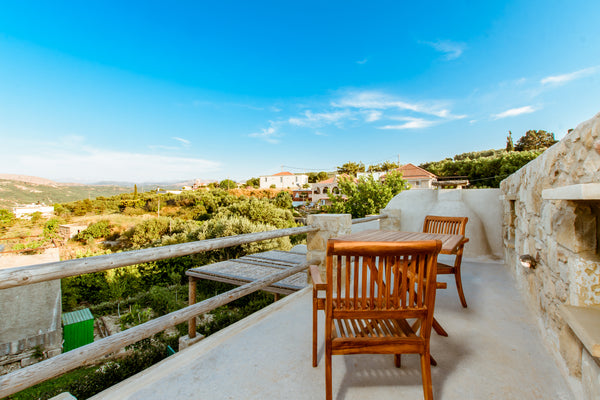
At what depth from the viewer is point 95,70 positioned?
23094 mm

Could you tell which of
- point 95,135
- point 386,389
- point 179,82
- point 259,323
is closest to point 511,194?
point 386,389

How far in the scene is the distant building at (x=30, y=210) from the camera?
27203mm

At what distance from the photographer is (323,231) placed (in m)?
2.98

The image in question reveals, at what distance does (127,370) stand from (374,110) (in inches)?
1425

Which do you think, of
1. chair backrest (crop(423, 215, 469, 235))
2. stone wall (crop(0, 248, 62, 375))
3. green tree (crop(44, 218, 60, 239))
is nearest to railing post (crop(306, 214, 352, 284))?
chair backrest (crop(423, 215, 469, 235))

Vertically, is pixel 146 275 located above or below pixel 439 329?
below

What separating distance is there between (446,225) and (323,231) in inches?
64.6

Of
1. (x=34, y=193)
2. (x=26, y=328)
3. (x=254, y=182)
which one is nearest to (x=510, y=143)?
(x=26, y=328)

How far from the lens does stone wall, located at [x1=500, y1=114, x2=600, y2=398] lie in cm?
120

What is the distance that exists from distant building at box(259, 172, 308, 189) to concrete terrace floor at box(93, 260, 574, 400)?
58.0m

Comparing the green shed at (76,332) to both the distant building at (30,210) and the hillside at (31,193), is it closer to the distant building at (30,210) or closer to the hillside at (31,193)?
the distant building at (30,210)

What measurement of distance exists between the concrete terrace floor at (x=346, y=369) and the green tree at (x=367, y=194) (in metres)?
10.8

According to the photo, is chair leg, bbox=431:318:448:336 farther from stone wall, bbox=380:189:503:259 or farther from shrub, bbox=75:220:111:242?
shrub, bbox=75:220:111:242

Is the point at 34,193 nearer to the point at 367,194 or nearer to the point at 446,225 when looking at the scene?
the point at 367,194
